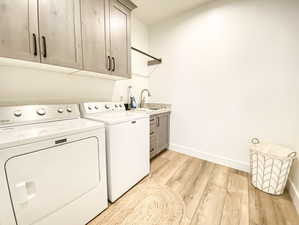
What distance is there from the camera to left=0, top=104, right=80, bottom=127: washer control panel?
1.02 m

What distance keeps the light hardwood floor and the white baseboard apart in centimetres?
12

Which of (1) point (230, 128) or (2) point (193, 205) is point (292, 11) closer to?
(1) point (230, 128)

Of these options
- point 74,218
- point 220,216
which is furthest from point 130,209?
point 220,216

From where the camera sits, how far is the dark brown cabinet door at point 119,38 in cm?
165

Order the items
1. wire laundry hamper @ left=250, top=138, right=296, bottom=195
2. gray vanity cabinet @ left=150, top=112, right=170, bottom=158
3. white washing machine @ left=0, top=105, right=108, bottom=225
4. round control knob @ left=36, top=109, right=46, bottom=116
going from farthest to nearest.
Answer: gray vanity cabinet @ left=150, top=112, right=170, bottom=158, wire laundry hamper @ left=250, top=138, right=296, bottom=195, round control knob @ left=36, top=109, right=46, bottom=116, white washing machine @ left=0, top=105, right=108, bottom=225

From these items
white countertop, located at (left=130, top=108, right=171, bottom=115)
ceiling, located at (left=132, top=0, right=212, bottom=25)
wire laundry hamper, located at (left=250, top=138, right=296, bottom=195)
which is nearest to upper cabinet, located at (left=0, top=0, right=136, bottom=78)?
ceiling, located at (left=132, top=0, right=212, bottom=25)

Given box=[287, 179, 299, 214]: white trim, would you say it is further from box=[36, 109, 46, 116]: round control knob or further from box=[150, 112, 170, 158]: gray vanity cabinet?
box=[36, 109, 46, 116]: round control knob

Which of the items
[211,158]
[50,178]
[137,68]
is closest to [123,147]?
[50,178]

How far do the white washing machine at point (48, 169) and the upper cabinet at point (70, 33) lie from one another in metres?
0.48

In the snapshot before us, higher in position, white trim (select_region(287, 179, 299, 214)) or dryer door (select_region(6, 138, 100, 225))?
dryer door (select_region(6, 138, 100, 225))

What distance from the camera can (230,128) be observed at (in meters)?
2.03

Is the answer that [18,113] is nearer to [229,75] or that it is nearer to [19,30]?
[19,30]

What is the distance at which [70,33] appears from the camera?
125cm

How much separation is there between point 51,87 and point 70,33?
2.05 feet
